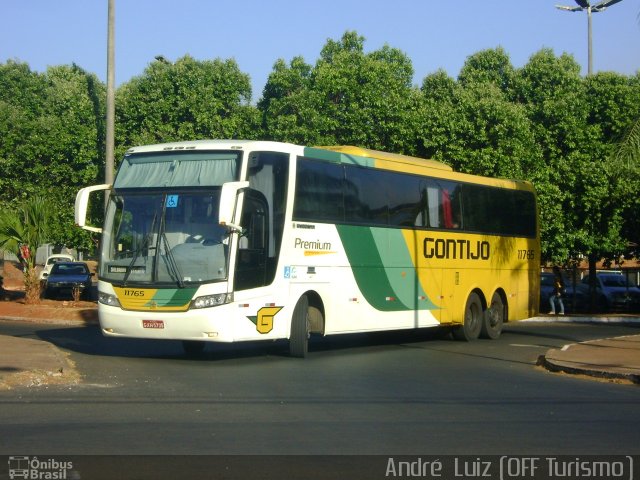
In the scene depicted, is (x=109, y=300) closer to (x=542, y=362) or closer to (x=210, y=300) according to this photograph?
(x=210, y=300)

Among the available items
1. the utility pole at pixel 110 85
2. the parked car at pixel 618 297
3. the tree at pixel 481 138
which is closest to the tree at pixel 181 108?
the tree at pixel 481 138

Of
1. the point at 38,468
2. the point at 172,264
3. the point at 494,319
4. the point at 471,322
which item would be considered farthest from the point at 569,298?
the point at 38,468

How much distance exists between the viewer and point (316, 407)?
11.5 meters

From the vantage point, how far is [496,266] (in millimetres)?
24281

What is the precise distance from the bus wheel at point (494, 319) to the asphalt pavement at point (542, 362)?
3.33 m

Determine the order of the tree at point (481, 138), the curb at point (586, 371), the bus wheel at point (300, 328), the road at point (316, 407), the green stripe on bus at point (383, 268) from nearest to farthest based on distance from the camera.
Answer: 1. the road at point (316, 407)
2. the curb at point (586, 371)
3. the bus wheel at point (300, 328)
4. the green stripe on bus at point (383, 268)
5. the tree at point (481, 138)

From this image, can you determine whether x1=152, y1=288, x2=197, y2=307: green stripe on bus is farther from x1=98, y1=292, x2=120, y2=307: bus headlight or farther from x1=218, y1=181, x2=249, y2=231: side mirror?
x1=218, y1=181, x2=249, y2=231: side mirror

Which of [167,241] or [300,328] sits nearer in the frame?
[167,241]

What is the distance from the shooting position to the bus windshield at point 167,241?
15789 millimetres

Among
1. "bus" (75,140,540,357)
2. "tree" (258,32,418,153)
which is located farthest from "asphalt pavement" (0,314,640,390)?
"tree" (258,32,418,153)

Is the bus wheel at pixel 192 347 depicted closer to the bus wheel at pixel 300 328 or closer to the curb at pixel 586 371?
the bus wheel at pixel 300 328

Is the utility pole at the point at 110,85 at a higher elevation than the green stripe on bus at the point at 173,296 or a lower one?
higher

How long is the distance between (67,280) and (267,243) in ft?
75.0

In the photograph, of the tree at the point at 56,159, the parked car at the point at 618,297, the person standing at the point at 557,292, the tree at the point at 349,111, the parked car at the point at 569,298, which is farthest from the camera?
the parked car at the point at 618,297
